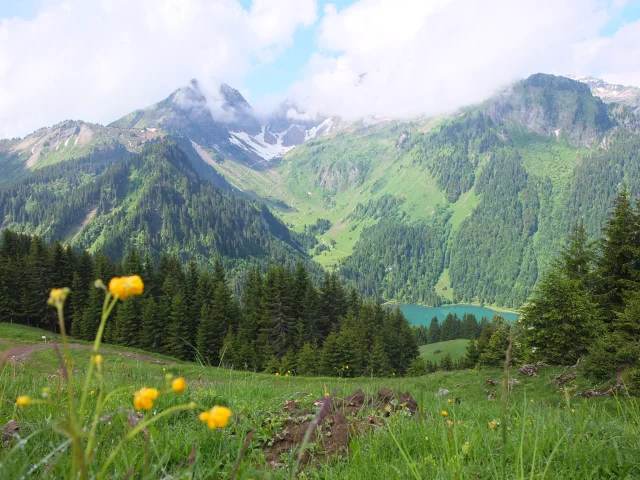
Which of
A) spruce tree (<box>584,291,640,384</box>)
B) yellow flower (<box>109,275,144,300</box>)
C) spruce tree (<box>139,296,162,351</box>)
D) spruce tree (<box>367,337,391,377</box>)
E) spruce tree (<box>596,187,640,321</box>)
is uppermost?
spruce tree (<box>596,187,640,321</box>)

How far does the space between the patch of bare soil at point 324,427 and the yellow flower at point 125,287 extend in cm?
261

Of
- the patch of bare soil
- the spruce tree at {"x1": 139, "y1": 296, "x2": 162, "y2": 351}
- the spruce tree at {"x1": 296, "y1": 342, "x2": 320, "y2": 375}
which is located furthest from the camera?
Result: the spruce tree at {"x1": 139, "y1": 296, "x2": 162, "y2": 351}

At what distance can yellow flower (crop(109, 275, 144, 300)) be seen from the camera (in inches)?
43.4

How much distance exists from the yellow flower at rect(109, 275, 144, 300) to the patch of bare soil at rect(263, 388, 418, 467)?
8.58 ft

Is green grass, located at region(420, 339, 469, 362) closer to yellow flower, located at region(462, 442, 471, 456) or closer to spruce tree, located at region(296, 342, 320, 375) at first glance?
spruce tree, located at region(296, 342, 320, 375)

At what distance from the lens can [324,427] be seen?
14.0 feet

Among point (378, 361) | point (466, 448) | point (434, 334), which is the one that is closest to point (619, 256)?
point (378, 361)

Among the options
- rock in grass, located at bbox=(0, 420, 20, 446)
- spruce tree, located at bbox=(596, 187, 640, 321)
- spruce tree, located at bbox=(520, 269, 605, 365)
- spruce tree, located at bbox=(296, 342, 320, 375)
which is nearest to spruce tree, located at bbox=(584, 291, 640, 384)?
spruce tree, located at bbox=(520, 269, 605, 365)

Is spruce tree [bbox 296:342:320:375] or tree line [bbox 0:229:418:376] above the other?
tree line [bbox 0:229:418:376]

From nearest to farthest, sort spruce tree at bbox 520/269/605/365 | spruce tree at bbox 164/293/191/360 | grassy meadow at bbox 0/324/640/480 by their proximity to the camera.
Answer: grassy meadow at bbox 0/324/640/480 < spruce tree at bbox 520/269/605/365 < spruce tree at bbox 164/293/191/360

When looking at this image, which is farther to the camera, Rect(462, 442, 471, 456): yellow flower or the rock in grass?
the rock in grass

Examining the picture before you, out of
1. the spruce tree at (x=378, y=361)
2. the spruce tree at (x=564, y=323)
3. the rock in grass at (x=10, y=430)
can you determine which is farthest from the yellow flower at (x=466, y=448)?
the spruce tree at (x=378, y=361)

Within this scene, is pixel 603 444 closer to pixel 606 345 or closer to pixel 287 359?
pixel 606 345

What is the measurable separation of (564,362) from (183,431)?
1176 inches
